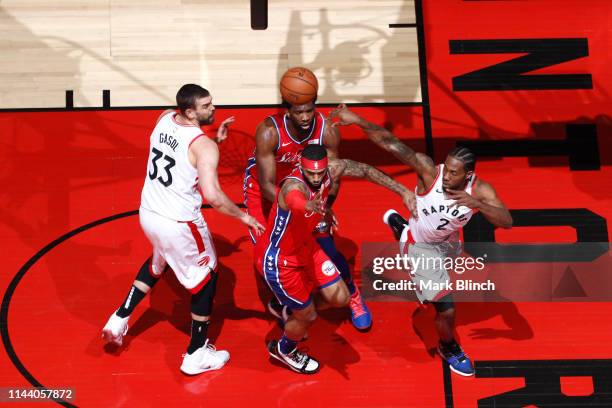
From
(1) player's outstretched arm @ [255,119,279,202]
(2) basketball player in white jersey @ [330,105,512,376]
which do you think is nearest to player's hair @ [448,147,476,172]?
(2) basketball player in white jersey @ [330,105,512,376]

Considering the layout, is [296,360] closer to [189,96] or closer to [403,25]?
[189,96]

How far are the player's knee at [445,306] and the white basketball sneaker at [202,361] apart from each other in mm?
1758

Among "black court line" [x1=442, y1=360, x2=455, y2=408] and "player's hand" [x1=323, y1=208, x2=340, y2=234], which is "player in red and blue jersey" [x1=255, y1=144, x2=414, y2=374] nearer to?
"player's hand" [x1=323, y1=208, x2=340, y2=234]

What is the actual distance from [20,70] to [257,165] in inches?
136

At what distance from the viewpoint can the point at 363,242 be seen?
23.4 ft

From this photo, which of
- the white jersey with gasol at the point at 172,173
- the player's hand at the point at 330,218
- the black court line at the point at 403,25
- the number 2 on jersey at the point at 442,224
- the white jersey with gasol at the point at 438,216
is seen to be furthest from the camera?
the black court line at the point at 403,25

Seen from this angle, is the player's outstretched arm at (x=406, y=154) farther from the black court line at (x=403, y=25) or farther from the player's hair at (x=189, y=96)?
the black court line at (x=403, y=25)

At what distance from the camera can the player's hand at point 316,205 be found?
5.11 m

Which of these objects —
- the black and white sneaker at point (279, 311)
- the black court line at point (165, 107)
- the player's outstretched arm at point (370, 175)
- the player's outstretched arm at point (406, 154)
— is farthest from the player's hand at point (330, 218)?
the black court line at point (165, 107)

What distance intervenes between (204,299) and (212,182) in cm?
100

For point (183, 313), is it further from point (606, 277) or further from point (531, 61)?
point (531, 61)

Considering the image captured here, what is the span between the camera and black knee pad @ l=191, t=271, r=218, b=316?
234 inches

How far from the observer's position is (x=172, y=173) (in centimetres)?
568

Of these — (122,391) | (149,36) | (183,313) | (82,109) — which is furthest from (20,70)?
(122,391)
